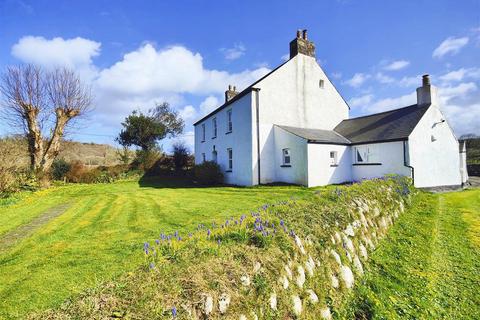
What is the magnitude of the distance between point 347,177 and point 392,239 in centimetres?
1143

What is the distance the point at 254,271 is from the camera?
10.1ft

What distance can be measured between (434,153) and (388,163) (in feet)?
12.3

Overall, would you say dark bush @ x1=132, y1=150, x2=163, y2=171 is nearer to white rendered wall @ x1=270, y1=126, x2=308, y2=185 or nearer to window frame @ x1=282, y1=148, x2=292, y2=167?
white rendered wall @ x1=270, y1=126, x2=308, y2=185

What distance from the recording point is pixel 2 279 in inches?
162

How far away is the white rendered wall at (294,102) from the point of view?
17312 mm

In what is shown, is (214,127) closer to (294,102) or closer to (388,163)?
(294,102)

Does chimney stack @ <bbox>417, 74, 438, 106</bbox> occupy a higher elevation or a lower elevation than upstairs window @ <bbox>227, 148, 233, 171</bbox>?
higher

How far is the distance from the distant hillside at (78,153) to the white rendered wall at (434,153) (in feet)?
73.5

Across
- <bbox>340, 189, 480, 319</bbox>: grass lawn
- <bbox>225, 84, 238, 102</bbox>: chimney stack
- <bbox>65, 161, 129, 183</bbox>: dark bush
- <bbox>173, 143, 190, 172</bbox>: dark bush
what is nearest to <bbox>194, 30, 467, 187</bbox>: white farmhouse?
<bbox>225, 84, 238, 102</bbox>: chimney stack

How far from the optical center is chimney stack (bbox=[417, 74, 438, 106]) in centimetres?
1669

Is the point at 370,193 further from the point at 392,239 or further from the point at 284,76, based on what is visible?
the point at 284,76

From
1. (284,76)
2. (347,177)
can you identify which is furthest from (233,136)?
(347,177)

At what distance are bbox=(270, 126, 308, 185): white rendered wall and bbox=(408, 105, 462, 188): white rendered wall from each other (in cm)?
605

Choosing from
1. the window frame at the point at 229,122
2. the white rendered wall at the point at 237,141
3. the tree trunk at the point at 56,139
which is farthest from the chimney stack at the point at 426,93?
the tree trunk at the point at 56,139
